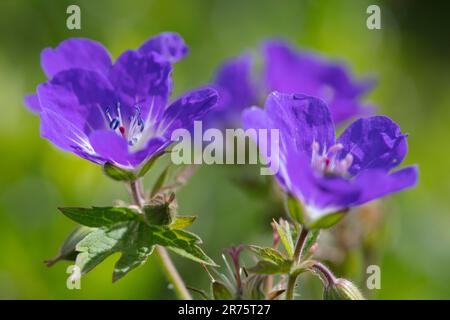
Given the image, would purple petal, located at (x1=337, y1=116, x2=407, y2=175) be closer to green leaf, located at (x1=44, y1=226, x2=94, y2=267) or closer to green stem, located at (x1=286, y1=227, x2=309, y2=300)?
green stem, located at (x1=286, y1=227, x2=309, y2=300)

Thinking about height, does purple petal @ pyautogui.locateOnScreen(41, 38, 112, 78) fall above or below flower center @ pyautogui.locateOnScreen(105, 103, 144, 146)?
above

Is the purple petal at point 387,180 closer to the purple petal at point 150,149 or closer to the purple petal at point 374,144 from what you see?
the purple petal at point 374,144

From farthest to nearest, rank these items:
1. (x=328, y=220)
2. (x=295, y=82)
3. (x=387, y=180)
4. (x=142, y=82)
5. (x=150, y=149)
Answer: (x=295, y=82) → (x=142, y=82) → (x=150, y=149) → (x=328, y=220) → (x=387, y=180)

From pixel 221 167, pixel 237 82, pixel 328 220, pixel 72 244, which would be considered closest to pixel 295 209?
pixel 328 220

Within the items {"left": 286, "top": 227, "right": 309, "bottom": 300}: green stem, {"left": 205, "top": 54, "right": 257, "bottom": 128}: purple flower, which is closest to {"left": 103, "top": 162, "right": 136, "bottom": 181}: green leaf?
{"left": 286, "top": 227, "right": 309, "bottom": 300}: green stem

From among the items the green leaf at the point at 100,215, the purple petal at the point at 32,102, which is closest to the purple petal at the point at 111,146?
the green leaf at the point at 100,215

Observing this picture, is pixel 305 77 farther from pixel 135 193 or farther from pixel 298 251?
pixel 298 251
